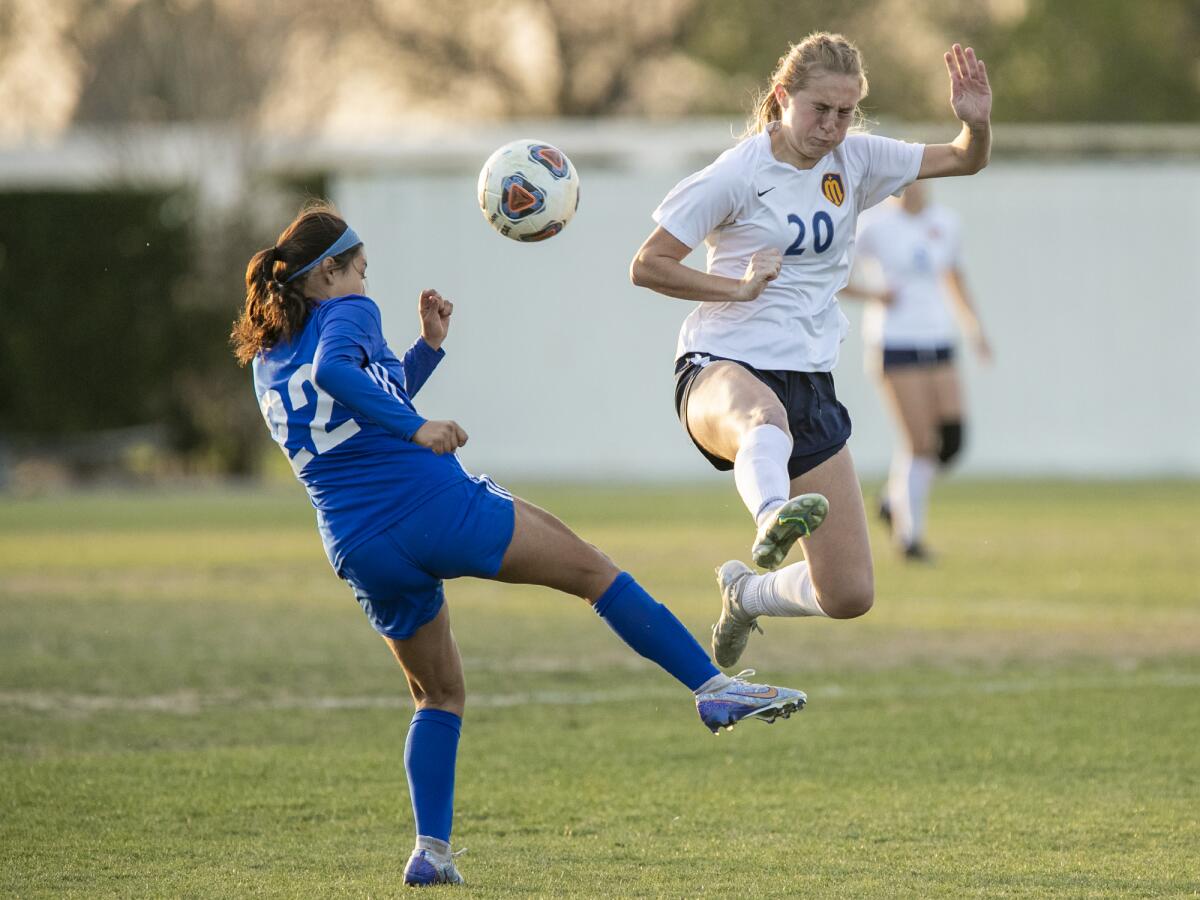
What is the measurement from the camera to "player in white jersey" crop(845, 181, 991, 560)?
12.6 m

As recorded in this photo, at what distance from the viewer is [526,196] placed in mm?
5945

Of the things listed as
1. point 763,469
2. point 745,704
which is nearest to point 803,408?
point 763,469

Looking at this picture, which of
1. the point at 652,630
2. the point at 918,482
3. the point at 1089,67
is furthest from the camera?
the point at 1089,67

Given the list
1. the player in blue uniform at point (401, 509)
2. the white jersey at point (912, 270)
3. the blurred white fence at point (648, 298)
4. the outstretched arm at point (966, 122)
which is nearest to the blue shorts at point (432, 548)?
the player in blue uniform at point (401, 509)

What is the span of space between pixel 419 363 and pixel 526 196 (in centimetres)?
88

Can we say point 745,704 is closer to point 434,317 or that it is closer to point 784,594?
point 784,594

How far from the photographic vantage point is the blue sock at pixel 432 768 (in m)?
4.91

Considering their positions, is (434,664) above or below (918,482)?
above

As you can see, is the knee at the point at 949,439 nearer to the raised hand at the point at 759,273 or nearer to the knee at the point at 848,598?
the knee at the point at 848,598

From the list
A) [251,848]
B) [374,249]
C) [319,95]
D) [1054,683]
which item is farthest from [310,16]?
[251,848]

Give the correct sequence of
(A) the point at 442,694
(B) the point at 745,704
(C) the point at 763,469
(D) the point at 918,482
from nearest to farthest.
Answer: (B) the point at 745,704 < (A) the point at 442,694 < (C) the point at 763,469 < (D) the point at 918,482

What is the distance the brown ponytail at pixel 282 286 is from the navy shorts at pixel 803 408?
1509 mm

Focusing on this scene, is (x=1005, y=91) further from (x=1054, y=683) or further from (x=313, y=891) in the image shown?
(x=313, y=891)

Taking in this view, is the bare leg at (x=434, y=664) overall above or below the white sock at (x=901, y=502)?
above
